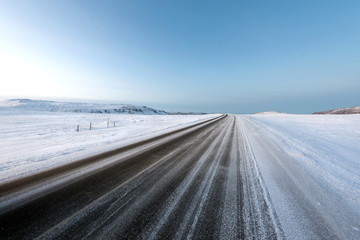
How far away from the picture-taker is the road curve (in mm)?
1635

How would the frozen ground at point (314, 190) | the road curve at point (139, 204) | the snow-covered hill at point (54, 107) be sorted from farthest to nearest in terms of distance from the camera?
the snow-covered hill at point (54, 107) < the frozen ground at point (314, 190) < the road curve at point (139, 204)

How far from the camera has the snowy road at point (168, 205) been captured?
1.64m

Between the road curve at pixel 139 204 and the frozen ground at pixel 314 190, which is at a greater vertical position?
the frozen ground at pixel 314 190

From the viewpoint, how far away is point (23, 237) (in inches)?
60.2

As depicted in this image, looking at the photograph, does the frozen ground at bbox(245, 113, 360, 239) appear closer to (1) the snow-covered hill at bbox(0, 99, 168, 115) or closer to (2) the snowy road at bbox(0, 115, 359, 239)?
(2) the snowy road at bbox(0, 115, 359, 239)

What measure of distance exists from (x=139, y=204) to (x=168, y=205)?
460mm

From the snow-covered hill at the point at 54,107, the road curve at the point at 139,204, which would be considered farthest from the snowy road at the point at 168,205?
the snow-covered hill at the point at 54,107

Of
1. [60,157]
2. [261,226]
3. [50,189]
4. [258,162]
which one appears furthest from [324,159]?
[60,157]

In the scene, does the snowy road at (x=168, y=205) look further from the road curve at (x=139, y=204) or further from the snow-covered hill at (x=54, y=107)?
the snow-covered hill at (x=54, y=107)

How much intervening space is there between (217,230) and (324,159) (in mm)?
5066

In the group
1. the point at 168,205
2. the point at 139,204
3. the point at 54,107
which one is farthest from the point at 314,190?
the point at 54,107

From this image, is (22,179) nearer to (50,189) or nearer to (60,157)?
(50,189)

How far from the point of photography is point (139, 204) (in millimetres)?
2160

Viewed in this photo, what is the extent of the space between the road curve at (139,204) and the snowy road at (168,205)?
0.01 meters
